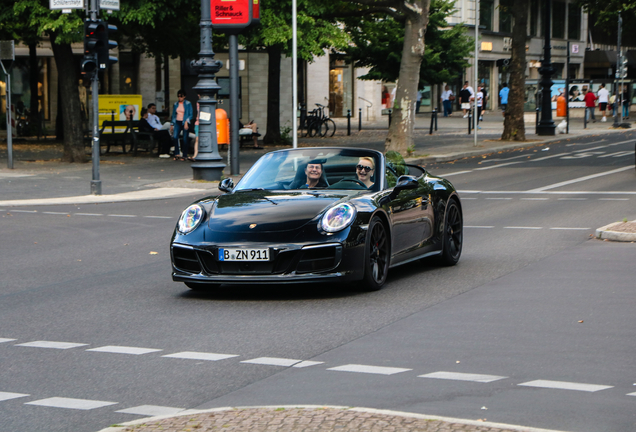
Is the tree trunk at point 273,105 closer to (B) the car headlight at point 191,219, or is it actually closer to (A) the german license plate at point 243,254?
(B) the car headlight at point 191,219

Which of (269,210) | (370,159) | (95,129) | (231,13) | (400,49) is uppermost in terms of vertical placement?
(400,49)

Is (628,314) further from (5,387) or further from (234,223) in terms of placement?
(5,387)

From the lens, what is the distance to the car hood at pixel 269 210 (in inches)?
327

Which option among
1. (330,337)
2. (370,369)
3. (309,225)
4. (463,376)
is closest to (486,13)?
(309,225)

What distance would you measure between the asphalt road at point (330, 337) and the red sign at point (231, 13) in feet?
34.7

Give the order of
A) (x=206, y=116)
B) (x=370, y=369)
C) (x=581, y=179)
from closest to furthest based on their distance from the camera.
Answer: (x=370, y=369) → (x=581, y=179) → (x=206, y=116)

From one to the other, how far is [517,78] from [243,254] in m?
28.8

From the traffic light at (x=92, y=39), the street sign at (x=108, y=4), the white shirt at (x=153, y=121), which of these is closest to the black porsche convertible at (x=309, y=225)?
the traffic light at (x=92, y=39)

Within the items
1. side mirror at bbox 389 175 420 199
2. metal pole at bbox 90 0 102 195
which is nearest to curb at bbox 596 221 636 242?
side mirror at bbox 389 175 420 199

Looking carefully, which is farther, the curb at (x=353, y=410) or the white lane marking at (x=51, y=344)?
the white lane marking at (x=51, y=344)

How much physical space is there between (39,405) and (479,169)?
20.5 m

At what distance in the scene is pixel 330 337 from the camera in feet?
22.6

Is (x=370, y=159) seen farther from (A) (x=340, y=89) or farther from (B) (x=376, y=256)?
(A) (x=340, y=89)

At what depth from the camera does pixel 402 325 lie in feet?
24.0
